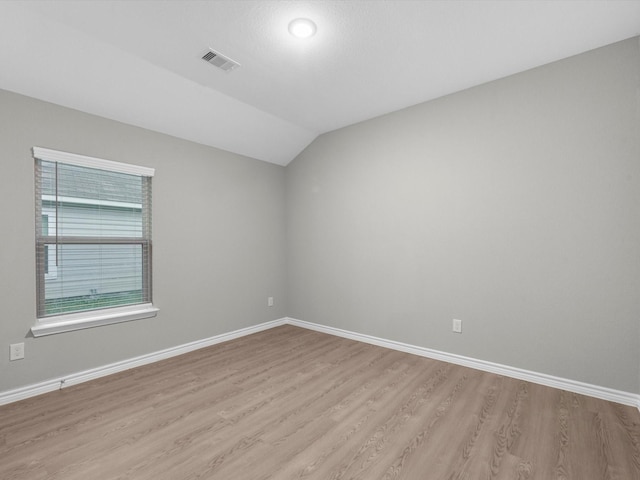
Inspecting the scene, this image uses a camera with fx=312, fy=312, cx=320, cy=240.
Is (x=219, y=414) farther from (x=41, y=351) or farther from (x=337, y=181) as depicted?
(x=337, y=181)

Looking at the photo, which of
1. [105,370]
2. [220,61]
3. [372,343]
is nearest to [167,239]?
[105,370]

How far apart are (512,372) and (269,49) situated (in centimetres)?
341

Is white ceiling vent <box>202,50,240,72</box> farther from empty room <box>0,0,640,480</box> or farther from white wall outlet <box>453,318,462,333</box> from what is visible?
white wall outlet <box>453,318,462,333</box>

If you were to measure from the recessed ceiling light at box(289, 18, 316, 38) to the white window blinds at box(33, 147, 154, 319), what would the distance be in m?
2.00

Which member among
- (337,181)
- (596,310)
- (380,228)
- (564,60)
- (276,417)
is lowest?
(276,417)

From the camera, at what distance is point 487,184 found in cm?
294

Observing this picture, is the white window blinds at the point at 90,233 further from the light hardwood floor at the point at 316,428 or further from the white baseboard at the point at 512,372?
the white baseboard at the point at 512,372

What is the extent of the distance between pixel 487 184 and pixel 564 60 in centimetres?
111

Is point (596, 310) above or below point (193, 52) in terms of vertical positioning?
below

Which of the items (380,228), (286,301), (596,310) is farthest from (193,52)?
(596,310)

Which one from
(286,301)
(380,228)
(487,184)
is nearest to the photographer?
(487,184)

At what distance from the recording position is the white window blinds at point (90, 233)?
2.62 metres

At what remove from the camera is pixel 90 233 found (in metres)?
2.87

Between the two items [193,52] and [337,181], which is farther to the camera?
[337,181]
